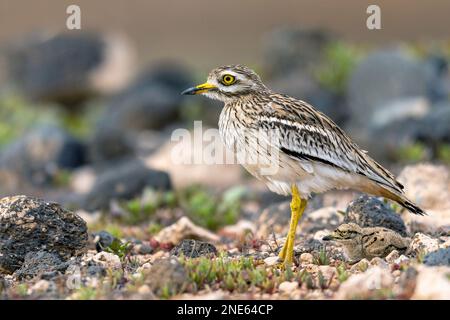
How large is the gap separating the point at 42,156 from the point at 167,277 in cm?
995

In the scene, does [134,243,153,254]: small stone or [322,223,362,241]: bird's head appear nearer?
[322,223,362,241]: bird's head

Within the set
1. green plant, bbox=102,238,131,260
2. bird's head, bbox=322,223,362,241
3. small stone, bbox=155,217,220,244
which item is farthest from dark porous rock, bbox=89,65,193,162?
bird's head, bbox=322,223,362,241

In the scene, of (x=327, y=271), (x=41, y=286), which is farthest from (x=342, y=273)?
(x=41, y=286)

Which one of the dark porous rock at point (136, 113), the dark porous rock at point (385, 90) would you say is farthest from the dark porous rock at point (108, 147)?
the dark porous rock at point (385, 90)

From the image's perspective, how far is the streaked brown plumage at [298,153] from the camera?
26.9ft

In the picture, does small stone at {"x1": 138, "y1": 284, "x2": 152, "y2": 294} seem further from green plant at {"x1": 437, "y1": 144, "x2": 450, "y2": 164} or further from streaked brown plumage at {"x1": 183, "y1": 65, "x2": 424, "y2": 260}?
green plant at {"x1": 437, "y1": 144, "x2": 450, "y2": 164}

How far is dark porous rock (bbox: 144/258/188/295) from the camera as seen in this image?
6797 mm

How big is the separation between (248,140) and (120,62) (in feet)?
64.1

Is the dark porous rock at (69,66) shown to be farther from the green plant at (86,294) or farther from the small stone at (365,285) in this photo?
the small stone at (365,285)

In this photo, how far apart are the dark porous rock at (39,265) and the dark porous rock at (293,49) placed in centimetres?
1509

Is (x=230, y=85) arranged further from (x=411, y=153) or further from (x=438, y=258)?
(x=411, y=153)

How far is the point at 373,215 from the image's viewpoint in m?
8.81

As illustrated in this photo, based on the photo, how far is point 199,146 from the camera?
Answer: 1482 centimetres

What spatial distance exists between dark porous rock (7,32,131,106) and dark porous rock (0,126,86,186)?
876 centimetres
